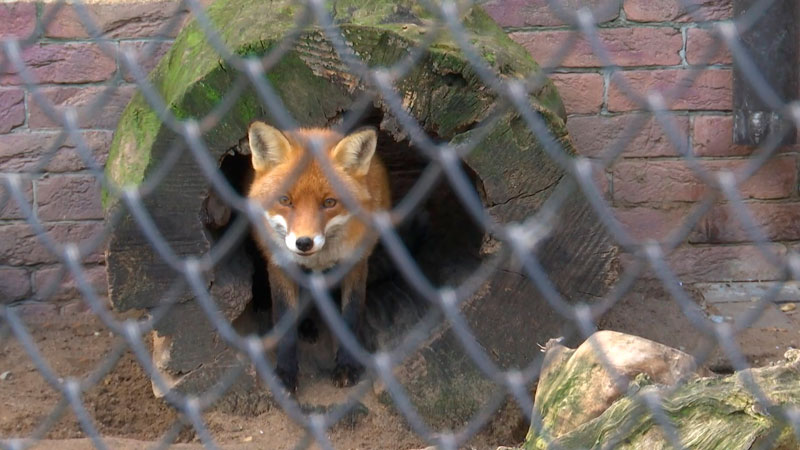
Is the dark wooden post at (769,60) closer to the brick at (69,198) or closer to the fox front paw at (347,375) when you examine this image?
the fox front paw at (347,375)

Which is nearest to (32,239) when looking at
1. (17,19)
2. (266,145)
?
(17,19)

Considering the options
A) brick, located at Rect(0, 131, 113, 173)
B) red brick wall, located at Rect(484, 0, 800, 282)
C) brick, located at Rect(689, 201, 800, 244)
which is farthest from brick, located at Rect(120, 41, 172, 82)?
brick, located at Rect(689, 201, 800, 244)

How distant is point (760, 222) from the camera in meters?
3.57

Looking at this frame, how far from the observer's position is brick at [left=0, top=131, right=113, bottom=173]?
348 centimetres

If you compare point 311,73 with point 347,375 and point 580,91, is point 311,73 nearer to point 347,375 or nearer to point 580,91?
point 347,375

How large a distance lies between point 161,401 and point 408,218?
3.57ft

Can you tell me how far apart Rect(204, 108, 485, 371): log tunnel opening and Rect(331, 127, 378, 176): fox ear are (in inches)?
5.9

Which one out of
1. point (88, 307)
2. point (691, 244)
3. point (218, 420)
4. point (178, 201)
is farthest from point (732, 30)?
point (88, 307)

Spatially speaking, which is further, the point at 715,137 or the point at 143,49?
the point at 715,137

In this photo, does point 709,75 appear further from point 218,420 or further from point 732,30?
point 732,30

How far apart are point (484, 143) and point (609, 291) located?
561mm

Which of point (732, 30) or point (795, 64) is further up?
point (732, 30)

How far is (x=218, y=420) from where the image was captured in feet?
9.53

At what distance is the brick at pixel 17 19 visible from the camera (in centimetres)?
336
